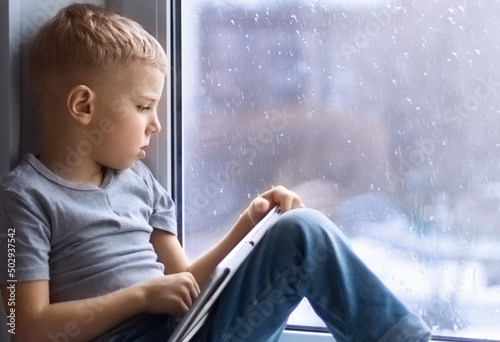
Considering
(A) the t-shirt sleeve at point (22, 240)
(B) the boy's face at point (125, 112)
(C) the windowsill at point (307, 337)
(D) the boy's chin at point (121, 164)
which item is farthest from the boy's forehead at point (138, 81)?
(C) the windowsill at point (307, 337)

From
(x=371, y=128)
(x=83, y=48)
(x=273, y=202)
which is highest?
(x=83, y=48)

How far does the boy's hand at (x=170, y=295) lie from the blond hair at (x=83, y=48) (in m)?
0.33

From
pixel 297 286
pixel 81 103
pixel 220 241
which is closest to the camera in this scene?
pixel 297 286

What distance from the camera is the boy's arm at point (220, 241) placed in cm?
116

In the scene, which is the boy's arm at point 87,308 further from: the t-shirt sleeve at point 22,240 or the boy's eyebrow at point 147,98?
the boy's eyebrow at point 147,98

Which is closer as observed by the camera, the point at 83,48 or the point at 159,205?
the point at 83,48

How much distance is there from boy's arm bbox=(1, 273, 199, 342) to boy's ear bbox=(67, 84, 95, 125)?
26 cm

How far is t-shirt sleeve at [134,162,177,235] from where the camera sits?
122 centimetres

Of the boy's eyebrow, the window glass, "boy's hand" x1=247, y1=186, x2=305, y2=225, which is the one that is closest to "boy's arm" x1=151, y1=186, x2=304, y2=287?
"boy's hand" x1=247, y1=186, x2=305, y2=225

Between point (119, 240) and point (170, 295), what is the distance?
148mm

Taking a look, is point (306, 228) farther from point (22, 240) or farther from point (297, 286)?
point (22, 240)

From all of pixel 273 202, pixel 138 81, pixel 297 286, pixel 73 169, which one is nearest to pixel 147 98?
pixel 138 81

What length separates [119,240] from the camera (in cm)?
111

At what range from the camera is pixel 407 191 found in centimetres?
121
